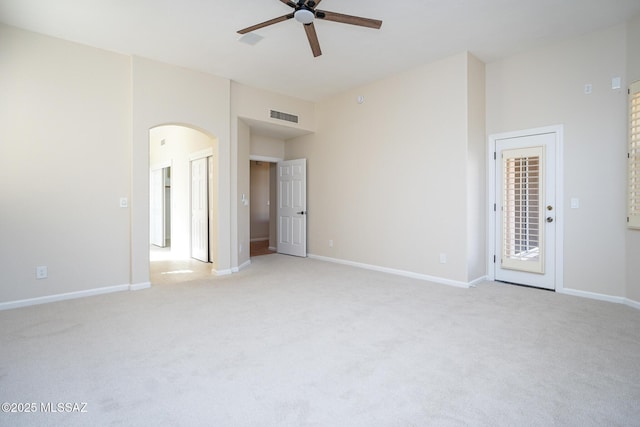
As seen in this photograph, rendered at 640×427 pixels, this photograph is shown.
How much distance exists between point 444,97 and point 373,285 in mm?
2785

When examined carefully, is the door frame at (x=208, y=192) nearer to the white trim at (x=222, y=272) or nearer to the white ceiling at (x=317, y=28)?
the white trim at (x=222, y=272)

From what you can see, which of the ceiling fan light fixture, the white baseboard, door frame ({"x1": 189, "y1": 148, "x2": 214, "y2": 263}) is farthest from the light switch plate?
door frame ({"x1": 189, "y1": 148, "x2": 214, "y2": 263})

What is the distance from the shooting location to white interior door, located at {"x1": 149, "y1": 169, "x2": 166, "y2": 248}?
27.2 feet

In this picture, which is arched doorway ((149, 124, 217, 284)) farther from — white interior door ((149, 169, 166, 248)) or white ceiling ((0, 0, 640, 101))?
white ceiling ((0, 0, 640, 101))

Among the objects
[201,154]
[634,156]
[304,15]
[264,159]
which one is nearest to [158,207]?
[201,154]

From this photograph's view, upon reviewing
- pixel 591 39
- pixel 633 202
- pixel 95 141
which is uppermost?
pixel 591 39

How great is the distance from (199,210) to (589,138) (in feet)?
19.9

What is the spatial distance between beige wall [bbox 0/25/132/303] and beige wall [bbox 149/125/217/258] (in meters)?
2.04

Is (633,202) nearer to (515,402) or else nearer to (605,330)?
(605,330)

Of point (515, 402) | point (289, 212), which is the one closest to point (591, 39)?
point (515, 402)

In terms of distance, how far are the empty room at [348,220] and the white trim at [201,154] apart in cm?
Result: 6

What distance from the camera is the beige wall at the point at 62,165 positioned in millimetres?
3643

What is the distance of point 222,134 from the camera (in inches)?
206

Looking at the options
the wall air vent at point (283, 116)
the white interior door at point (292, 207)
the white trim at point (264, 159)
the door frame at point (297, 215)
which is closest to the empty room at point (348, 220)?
the wall air vent at point (283, 116)
